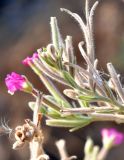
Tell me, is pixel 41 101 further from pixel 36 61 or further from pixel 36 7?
pixel 36 7

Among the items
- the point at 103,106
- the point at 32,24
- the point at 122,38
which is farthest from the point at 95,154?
the point at 32,24

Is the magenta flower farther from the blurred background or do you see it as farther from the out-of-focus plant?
the blurred background

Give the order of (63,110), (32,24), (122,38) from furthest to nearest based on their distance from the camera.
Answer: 1. (32,24)
2. (122,38)
3. (63,110)

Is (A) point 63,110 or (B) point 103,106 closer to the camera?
(A) point 63,110

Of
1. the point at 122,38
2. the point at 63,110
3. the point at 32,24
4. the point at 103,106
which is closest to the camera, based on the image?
the point at 63,110

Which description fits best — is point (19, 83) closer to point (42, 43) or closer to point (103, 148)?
point (103, 148)

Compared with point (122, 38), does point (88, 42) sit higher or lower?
lower


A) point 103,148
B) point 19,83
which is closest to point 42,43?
point 103,148

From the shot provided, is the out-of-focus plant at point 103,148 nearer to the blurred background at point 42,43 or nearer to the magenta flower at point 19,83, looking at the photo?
the magenta flower at point 19,83
